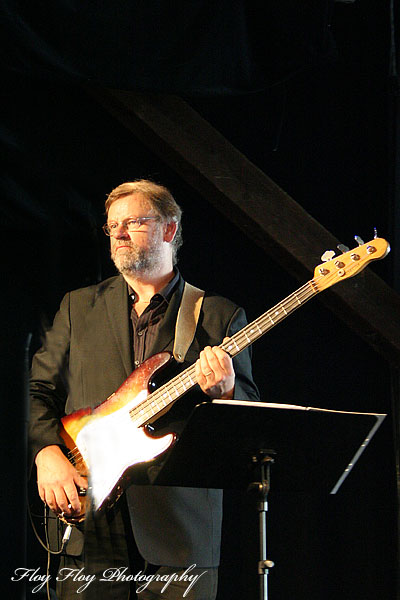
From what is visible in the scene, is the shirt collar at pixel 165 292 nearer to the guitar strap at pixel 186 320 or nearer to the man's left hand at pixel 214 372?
the guitar strap at pixel 186 320

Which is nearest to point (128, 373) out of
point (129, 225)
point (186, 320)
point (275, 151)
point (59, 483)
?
point (186, 320)

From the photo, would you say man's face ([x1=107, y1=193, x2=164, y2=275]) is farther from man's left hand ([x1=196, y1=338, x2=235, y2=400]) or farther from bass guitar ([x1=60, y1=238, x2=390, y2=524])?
man's left hand ([x1=196, y1=338, x2=235, y2=400])

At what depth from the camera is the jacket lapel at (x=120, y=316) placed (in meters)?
2.57

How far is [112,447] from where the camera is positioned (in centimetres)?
241

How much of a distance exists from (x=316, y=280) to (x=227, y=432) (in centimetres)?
72

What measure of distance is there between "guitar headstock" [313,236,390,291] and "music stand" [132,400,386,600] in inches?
22.9

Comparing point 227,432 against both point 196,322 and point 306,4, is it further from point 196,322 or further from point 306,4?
point 306,4

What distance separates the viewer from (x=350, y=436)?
2.13 meters

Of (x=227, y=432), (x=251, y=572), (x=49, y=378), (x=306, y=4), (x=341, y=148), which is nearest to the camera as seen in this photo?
(x=227, y=432)

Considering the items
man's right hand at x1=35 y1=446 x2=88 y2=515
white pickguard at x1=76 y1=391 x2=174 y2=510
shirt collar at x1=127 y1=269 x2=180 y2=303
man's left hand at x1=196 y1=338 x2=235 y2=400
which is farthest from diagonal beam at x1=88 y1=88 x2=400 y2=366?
man's right hand at x1=35 y1=446 x2=88 y2=515

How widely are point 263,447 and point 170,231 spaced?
43.9 inches

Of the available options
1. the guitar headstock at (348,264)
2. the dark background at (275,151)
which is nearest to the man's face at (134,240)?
the dark background at (275,151)

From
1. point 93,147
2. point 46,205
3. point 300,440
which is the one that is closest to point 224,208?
point 93,147

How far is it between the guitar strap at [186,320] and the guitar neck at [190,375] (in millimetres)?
118
